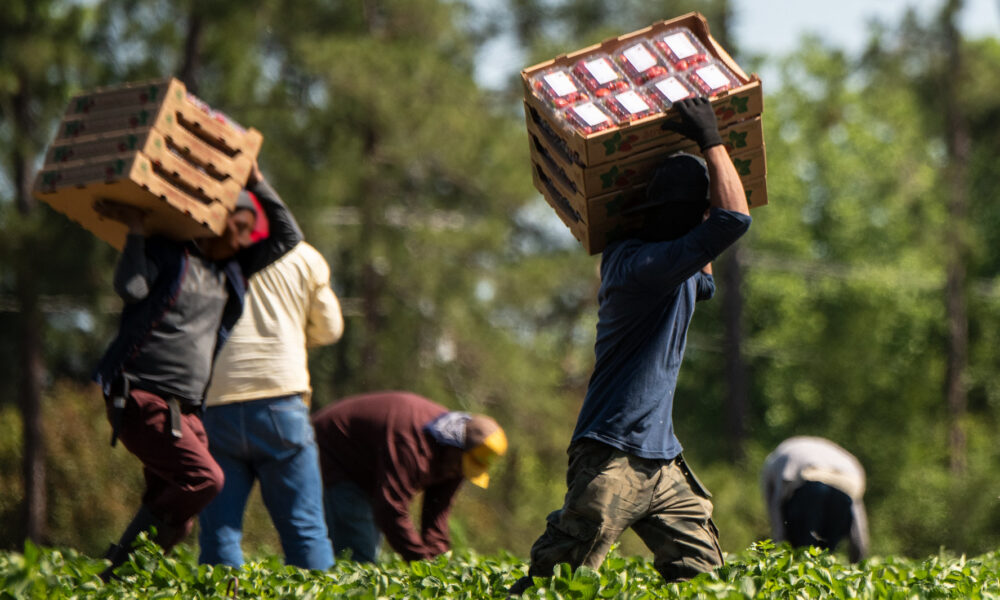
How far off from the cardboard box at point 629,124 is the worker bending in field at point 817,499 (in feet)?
11.6

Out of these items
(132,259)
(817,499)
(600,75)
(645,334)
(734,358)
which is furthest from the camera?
(734,358)

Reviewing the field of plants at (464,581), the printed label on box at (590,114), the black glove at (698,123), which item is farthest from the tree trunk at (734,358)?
the black glove at (698,123)

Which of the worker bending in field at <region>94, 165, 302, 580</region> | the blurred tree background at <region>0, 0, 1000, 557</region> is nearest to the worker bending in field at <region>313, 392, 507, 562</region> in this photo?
the worker bending in field at <region>94, 165, 302, 580</region>

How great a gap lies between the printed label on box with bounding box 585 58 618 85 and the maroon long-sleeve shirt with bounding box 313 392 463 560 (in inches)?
102

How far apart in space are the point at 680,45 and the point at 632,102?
0.44m

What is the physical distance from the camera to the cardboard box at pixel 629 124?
16.0ft

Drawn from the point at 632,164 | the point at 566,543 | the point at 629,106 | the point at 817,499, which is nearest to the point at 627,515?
the point at 566,543

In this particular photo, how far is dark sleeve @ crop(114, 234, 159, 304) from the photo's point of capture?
5597mm

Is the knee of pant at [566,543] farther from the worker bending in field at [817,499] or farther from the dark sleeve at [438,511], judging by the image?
the worker bending in field at [817,499]

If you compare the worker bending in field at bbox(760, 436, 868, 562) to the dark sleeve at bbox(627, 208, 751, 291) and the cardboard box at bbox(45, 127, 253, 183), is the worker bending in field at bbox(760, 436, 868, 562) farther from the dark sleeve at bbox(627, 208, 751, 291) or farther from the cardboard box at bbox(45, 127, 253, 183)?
the cardboard box at bbox(45, 127, 253, 183)

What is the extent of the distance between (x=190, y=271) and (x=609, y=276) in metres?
2.01

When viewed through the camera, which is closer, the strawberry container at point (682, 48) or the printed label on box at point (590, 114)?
the printed label on box at point (590, 114)

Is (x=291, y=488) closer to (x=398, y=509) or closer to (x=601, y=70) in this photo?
(x=398, y=509)

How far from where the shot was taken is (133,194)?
576 cm
